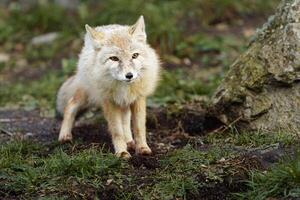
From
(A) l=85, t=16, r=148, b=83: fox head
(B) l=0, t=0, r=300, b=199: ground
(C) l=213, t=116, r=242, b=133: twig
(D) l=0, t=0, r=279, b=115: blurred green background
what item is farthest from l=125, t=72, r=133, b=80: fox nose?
(D) l=0, t=0, r=279, b=115: blurred green background

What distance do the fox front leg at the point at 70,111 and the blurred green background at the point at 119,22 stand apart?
2.00m

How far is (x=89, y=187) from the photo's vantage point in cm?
488

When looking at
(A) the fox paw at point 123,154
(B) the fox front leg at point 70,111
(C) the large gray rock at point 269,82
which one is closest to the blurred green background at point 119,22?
(B) the fox front leg at point 70,111

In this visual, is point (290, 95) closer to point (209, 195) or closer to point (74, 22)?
point (209, 195)

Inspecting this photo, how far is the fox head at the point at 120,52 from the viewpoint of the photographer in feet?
17.9

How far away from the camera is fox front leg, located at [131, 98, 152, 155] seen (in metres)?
5.86

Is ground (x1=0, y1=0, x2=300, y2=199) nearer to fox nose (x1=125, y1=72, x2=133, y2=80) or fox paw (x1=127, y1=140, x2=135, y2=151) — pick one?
fox paw (x1=127, y1=140, x2=135, y2=151)

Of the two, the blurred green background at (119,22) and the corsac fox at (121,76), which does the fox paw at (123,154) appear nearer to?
the corsac fox at (121,76)

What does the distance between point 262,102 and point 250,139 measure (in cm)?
52

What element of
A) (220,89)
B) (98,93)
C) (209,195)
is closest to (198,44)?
(220,89)

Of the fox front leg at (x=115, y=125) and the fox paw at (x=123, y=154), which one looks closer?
the fox paw at (x=123, y=154)

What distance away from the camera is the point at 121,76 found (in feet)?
17.8

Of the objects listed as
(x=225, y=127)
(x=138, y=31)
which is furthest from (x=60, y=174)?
(x=225, y=127)

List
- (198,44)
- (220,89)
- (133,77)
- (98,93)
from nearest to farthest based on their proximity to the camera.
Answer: (133,77), (98,93), (220,89), (198,44)
